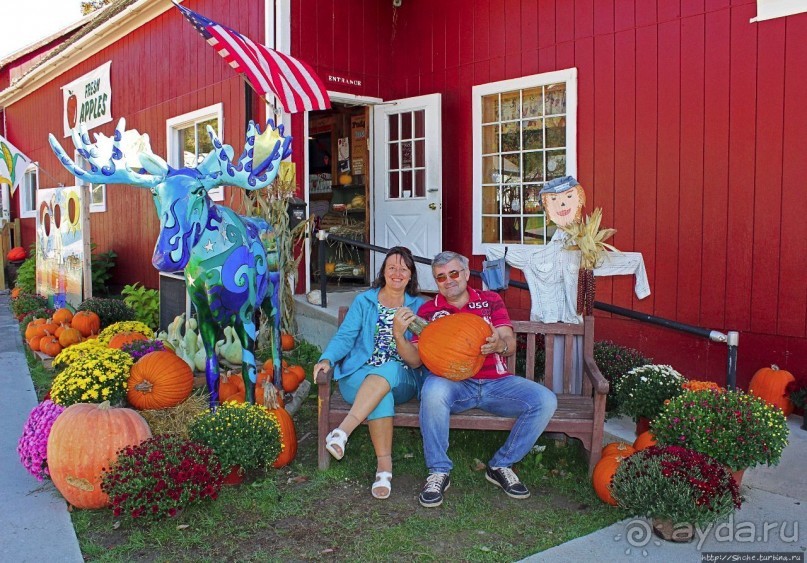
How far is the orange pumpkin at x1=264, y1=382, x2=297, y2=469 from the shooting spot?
4023 mm

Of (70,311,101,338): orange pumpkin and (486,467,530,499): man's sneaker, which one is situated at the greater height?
(70,311,101,338): orange pumpkin

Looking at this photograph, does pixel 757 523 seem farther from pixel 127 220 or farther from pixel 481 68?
pixel 127 220

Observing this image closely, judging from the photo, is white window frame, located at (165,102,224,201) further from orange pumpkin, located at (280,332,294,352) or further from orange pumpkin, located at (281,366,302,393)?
orange pumpkin, located at (281,366,302,393)

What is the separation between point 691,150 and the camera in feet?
18.7

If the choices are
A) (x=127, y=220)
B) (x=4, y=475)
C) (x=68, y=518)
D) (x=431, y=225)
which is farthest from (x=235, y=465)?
(x=127, y=220)

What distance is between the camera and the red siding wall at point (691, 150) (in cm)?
521

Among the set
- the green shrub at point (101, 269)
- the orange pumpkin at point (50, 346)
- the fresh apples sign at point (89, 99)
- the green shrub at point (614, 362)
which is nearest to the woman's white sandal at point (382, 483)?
the green shrub at point (614, 362)

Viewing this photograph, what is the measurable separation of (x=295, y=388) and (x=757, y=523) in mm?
3279

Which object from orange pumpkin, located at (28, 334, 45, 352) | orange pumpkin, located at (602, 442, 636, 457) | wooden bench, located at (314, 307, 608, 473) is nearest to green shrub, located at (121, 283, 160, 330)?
orange pumpkin, located at (28, 334, 45, 352)

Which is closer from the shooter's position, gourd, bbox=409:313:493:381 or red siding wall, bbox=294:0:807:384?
gourd, bbox=409:313:493:381

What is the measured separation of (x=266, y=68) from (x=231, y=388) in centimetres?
299

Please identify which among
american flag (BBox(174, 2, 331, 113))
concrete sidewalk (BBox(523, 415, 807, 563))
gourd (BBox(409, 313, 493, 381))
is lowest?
concrete sidewalk (BBox(523, 415, 807, 563))

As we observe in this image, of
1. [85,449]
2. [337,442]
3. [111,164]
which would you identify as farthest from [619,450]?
[111,164]

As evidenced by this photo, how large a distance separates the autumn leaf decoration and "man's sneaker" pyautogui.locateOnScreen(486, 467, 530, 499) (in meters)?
1.13
